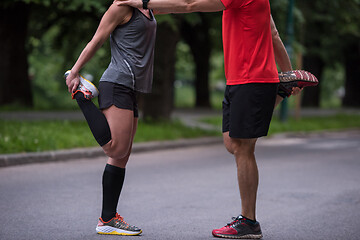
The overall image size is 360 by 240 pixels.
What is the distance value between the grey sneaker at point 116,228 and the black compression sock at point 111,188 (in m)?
0.04

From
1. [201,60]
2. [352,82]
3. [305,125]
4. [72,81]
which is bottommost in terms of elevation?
[352,82]

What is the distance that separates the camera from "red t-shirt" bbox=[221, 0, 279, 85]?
168 inches

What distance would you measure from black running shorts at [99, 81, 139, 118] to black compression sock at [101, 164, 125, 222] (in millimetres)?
504

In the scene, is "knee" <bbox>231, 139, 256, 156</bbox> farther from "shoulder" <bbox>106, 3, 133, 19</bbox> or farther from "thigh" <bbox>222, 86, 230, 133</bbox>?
"shoulder" <bbox>106, 3, 133, 19</bbox>

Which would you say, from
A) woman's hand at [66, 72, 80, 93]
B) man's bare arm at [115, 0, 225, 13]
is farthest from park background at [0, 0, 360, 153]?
man's bare arm at [115, 0, 225, 13]

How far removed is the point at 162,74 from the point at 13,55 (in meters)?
7.35

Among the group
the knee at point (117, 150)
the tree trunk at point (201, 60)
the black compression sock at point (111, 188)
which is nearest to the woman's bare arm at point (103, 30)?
the knee at point (117, 150)

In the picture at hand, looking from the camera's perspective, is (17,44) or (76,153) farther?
(17,44)

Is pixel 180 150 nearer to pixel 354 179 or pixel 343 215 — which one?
pixel 354 179

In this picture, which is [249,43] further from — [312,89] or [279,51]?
[312,89]

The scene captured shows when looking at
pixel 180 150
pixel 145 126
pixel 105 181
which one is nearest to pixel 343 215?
pixel 105 181

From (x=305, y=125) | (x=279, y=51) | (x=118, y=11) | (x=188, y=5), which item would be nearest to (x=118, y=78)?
(x=118, y=11)

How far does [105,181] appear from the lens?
4598 millimetres

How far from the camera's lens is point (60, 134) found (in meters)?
10.7
